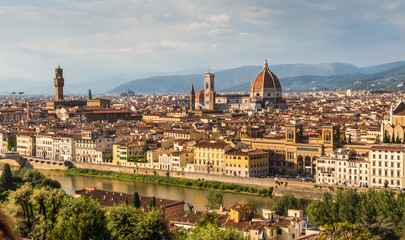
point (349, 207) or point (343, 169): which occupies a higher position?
point (343, 169)

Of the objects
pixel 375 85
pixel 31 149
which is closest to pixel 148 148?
pixel 31 149

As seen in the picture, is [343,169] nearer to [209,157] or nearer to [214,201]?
[209,157]

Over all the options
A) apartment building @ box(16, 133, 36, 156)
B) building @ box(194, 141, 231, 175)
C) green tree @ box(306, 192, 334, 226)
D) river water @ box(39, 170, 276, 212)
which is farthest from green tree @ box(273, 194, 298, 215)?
apartment building @ box(16, 133, 36, 156)

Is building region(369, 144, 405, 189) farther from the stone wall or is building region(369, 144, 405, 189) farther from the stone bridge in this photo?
the stone bridge

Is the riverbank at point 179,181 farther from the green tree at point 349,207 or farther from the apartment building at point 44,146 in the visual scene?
the green tree at point 349,207

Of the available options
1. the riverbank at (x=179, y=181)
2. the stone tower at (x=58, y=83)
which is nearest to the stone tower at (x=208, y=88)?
the stone tower at (x=58, y=83)

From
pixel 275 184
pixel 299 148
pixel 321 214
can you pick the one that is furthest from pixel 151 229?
pixel 299 148
